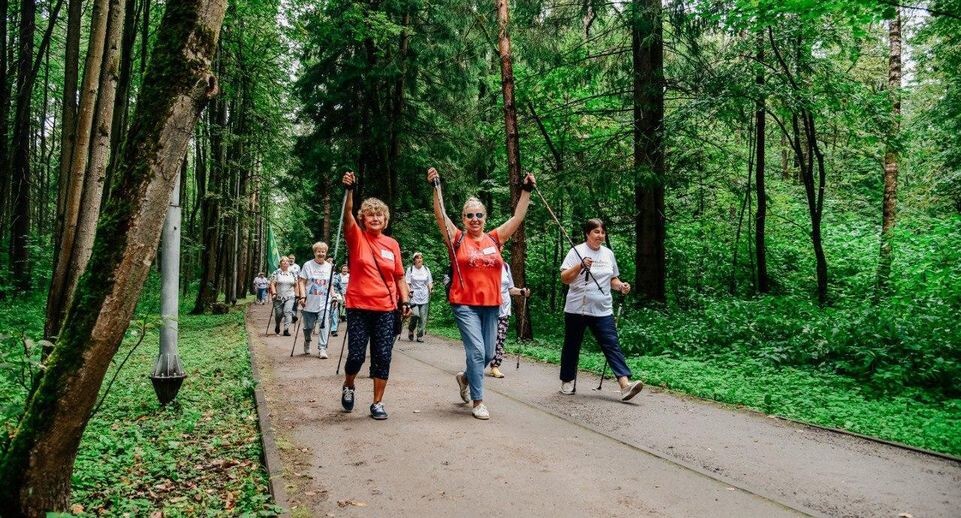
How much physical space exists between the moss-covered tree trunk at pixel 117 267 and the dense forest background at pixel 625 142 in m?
0.17

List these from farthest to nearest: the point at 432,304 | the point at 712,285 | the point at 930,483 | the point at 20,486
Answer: the point at 432,304 < the point at 712,285 < the point at 930,483 < the point at 20,486

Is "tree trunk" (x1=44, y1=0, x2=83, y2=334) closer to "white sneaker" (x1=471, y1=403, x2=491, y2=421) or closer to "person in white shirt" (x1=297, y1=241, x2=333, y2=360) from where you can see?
"person in white shirt" (x1=297, y1=241, x2=333, y2=360)

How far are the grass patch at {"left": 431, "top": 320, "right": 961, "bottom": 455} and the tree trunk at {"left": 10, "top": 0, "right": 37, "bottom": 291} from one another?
14047 mm

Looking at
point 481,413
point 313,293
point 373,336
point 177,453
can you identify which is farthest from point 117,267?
point 313,293

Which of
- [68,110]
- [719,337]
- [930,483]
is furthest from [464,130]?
[930,483]

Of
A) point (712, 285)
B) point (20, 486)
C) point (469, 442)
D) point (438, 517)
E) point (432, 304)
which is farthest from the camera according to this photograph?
point (432, 304)

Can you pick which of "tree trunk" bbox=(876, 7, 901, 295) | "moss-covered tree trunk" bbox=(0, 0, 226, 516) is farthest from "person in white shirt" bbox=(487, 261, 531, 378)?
"tree trunk" bbox=(876, 7, 901, 295)

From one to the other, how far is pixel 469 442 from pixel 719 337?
7091mm

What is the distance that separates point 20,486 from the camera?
3078 millimetres

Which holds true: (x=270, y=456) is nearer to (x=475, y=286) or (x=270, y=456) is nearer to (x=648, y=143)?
(x=475, y=286)

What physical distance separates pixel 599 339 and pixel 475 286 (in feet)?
6.88

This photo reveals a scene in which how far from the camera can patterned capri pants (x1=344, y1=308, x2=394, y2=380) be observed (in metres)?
6.18

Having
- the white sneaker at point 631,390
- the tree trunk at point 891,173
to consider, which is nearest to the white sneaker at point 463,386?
Answer: the white sneaker at point 631,390

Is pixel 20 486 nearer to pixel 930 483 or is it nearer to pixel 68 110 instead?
pixel 930 483
